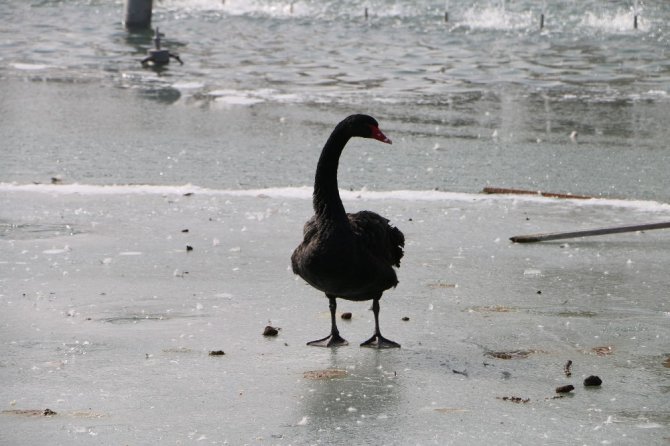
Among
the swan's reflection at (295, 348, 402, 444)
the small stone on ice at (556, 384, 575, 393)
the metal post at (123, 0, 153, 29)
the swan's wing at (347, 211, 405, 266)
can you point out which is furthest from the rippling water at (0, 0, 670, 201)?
the small stone on ice at (556, 384, 575, 393)

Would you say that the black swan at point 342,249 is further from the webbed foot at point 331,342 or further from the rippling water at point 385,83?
the rippling water at point 385,83

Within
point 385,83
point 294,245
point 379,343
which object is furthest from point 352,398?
point 385,83

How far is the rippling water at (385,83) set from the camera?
37.9 ft

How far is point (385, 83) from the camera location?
1833 cm

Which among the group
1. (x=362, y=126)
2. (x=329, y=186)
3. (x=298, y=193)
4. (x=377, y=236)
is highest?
(x=362, y=126)

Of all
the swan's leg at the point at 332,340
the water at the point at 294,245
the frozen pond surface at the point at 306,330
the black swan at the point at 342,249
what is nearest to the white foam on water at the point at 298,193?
the water at the point at 294,245

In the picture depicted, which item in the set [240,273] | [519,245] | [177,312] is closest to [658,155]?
[519,245]

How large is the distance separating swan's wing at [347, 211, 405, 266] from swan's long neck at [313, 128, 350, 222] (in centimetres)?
16

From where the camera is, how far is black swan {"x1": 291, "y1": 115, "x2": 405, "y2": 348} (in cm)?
553

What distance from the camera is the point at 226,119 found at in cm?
1450

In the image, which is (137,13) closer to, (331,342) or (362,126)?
(362,126)

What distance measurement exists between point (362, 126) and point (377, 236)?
56 centimetres

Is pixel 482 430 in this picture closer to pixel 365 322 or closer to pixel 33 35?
pixel 365 322

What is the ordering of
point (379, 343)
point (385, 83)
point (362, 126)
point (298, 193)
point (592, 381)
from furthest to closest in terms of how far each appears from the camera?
point (385, 83), point (298, 193), point (362, 126), point (379, 343), point (592, 381)
